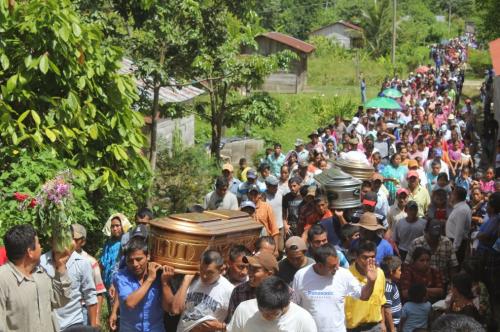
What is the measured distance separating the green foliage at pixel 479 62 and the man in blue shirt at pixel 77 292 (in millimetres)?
38841

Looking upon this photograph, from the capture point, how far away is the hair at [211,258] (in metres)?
6.12

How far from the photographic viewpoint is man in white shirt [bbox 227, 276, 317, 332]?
5.44 m

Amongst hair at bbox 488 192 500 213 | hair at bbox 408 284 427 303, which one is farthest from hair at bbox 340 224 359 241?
hair at bbox 488 192 500 213

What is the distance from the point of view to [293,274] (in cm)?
704

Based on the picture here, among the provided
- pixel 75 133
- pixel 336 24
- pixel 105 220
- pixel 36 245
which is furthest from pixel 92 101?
pixel 336 24

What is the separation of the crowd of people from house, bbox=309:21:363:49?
160 ft

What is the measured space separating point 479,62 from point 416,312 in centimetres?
3972

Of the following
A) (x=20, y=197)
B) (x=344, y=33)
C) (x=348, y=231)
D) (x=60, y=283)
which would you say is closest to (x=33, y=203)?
(x=20, y=197)

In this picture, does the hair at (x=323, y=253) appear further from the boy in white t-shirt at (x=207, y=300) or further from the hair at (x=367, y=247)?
the boy in white t-shirt at (x=207, y=300)

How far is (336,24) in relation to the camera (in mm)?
66438

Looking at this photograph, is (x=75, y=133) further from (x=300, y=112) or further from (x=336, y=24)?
(x=336, y=24)

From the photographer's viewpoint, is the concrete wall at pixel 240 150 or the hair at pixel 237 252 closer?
the hair at pixel 237 252

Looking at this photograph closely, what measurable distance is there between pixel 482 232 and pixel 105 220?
4436 mm

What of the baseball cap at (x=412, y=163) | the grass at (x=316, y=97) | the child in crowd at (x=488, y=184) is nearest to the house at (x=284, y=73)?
the grass at (x=316, y=97)
